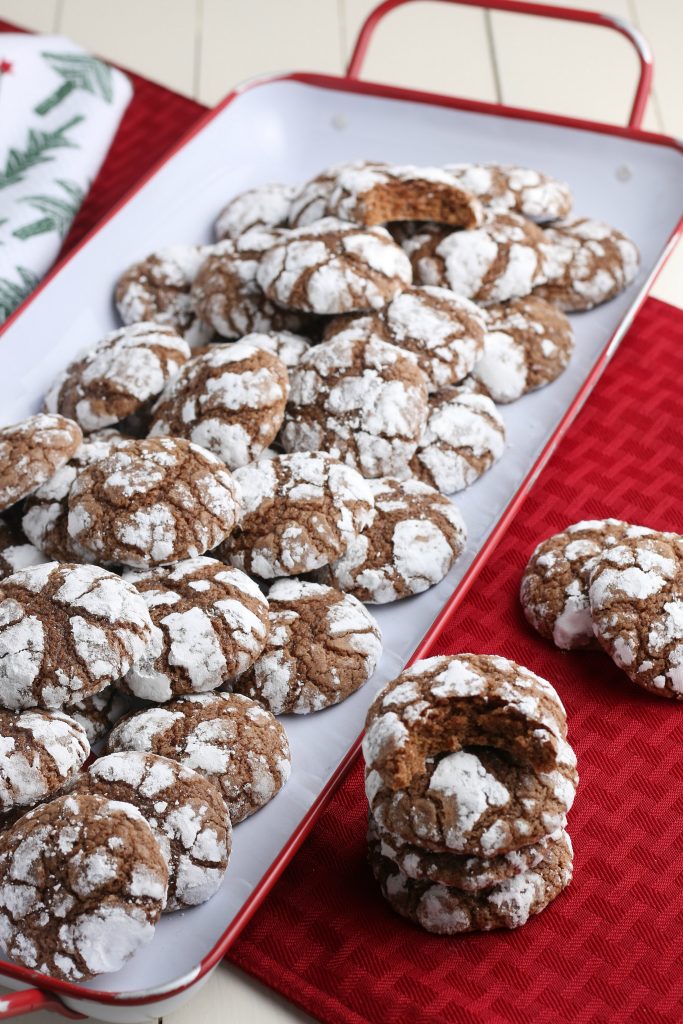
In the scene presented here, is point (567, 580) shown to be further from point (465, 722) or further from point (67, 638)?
point (67, 638)

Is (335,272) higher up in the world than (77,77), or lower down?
higher up

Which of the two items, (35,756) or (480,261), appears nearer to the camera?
(35,756)

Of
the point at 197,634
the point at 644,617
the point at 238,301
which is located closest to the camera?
the point at 197,634

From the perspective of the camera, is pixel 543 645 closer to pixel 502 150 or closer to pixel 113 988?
pixel 113 988

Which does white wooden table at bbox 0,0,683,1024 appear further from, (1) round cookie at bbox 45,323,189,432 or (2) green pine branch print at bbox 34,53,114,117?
(1) round cookie at bbox 45,323,189,432

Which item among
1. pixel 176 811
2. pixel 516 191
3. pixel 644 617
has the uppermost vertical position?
pixel 516 191

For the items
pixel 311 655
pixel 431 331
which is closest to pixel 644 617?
pixel 311 655
